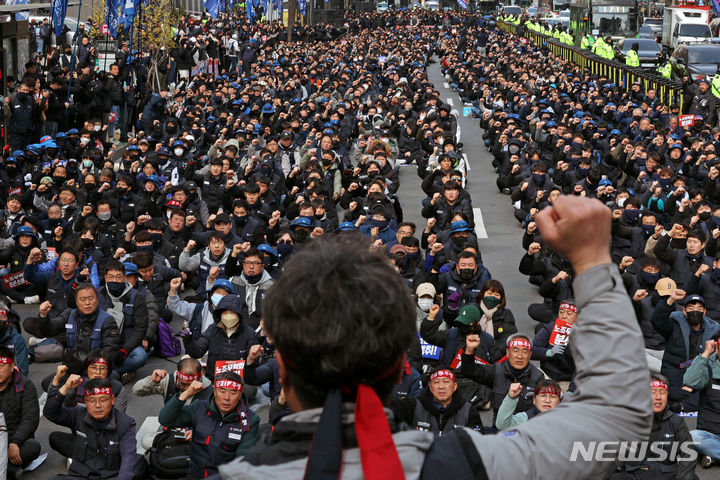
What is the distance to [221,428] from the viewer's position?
299 inches

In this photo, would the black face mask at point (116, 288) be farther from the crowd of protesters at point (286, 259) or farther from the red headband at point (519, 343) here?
the red headband at point (519, 343)

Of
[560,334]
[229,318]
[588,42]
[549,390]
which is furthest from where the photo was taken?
[588,42]

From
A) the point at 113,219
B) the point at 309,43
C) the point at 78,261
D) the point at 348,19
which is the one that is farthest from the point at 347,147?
the point at 348,19

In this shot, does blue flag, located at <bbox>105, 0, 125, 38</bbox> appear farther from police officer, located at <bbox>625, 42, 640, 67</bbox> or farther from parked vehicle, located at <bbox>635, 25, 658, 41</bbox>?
parked vehicle, located at <bbox>635, 25, 658, 41</bbox>

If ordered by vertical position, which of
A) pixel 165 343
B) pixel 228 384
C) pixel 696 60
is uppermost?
pixel 696 60

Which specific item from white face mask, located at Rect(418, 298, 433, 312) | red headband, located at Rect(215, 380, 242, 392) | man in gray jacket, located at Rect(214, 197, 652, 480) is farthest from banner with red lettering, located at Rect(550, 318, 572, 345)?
man in gray jacket, located at Rect(214, 197, 652, 480)

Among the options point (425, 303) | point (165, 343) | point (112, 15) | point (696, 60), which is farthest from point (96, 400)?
point (696, 60)

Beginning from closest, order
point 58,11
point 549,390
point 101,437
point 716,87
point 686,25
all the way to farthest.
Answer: point 549,390
point 101,437
point 58,11
point 716,87
point 686,25

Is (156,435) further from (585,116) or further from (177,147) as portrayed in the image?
(585,116)

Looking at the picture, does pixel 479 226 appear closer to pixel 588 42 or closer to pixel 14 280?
pixel 14 280

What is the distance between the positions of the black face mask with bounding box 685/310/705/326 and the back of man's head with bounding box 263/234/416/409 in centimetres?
809

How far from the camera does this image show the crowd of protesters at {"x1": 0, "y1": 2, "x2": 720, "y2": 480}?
7629mm

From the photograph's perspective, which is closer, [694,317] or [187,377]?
[187,377]

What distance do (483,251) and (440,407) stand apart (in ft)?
29.4
